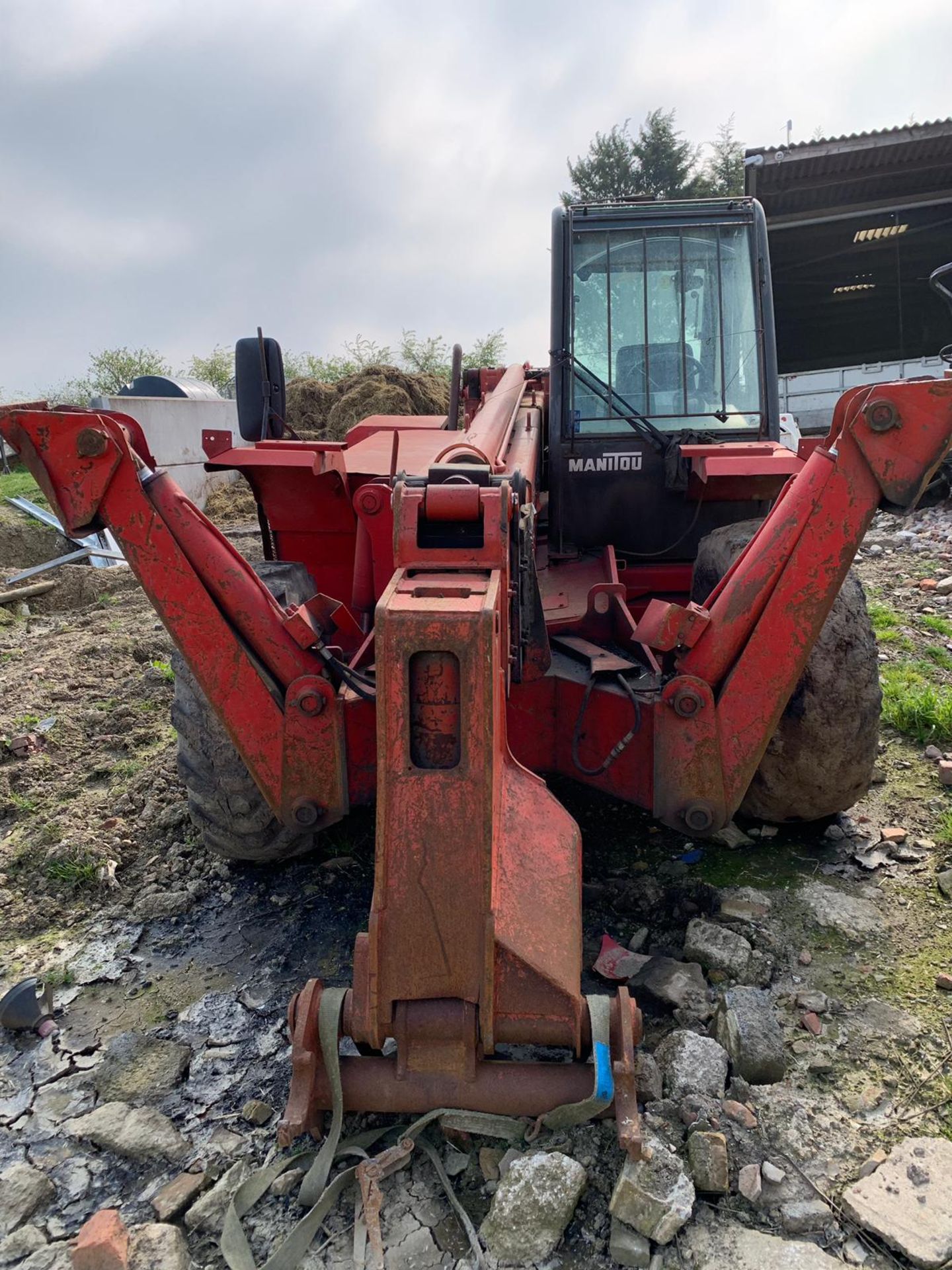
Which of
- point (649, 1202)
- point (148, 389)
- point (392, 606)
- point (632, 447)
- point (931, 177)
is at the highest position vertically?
point (931, 177)

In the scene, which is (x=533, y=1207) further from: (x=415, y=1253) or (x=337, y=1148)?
(x=337, y=1148)

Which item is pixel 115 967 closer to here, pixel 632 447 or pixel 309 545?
pixel 309 545

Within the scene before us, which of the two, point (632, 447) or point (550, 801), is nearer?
point (550, 801)

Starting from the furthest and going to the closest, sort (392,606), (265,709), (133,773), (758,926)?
(133,773)
(758,926)
(265,709)
(392,606)

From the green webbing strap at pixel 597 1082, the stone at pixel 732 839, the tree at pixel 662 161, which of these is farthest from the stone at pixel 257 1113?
the tree at pixel 662 161

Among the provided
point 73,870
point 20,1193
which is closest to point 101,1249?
point 20,1193

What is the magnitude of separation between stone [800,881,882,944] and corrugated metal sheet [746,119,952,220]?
1196 cm

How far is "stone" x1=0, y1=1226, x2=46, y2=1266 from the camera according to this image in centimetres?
194

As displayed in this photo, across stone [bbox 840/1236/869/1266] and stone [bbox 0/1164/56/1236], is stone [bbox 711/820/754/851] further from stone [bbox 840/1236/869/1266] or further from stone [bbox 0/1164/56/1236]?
stone [bbox 0/1164/56/1236]

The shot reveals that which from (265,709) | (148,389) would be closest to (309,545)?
(265,709)

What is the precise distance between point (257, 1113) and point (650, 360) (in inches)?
126

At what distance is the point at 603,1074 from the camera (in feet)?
6.26

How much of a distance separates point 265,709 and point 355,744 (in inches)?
10.9

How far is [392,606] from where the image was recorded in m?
1.86
